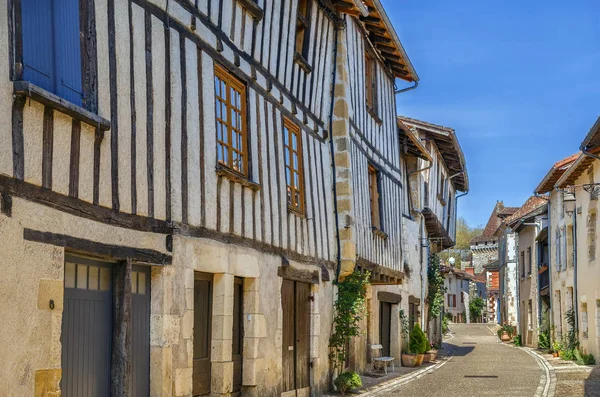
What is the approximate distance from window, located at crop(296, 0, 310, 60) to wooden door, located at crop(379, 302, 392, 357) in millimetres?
7224

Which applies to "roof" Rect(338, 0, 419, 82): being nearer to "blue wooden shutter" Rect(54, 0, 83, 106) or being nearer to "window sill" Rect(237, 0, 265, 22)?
"window sill" Rect(237, 0, 265, 22)

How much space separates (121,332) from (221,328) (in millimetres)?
2015

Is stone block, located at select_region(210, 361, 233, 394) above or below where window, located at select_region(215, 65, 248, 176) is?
below

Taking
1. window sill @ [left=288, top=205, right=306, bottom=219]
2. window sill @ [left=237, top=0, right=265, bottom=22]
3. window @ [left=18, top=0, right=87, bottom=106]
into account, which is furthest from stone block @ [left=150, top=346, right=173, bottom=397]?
window sill @ [left=237, top=0, right=265, bottom=22]

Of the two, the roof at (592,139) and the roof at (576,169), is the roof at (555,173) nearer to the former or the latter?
the roof at (576,169)

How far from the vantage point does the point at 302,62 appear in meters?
11.3

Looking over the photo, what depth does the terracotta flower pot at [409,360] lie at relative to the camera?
1820cm

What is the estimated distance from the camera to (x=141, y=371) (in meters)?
7.23

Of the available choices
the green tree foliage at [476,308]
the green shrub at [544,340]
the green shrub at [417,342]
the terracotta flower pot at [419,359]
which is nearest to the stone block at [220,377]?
the terracotta flower pot at [419,359]

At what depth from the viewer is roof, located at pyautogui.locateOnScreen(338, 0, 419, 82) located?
12914 mm

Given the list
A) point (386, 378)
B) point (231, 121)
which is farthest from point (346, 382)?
point (231, 121)

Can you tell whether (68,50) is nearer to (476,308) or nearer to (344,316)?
(344,316)

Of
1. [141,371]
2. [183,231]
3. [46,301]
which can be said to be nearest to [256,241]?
[183,231]

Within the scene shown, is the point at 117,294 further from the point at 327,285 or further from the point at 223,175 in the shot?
the point at 327,285
